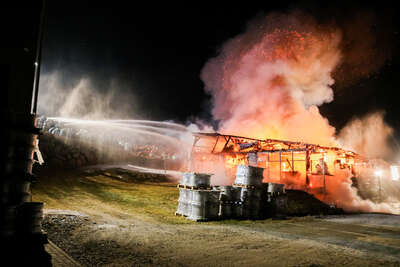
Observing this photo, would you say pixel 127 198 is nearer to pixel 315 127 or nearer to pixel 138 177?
pixel 138 177

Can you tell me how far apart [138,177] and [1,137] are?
72.0 feet

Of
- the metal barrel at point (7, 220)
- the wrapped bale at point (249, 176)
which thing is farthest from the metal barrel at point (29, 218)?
the wrapped bale at point (249, 176)

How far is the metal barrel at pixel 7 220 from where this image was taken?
4.17 metres

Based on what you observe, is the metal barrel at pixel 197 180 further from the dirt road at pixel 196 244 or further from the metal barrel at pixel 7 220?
the metal barrel at pixel 7 220

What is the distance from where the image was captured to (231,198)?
12648mm

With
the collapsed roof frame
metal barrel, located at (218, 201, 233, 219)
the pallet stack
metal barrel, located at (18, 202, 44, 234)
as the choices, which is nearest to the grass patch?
the pallet stack

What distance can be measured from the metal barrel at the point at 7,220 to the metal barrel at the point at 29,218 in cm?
11

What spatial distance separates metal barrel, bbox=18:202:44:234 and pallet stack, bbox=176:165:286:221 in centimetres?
748

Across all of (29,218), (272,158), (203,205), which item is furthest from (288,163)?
(29,218)

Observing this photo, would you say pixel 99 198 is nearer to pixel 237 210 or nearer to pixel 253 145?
pixel 237 210

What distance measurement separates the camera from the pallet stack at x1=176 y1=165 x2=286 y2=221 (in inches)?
454

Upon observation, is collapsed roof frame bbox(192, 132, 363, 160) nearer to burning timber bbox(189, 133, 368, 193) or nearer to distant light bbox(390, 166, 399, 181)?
burning timber bbox(189, 133, 368, 193)

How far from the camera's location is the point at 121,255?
19.6ft

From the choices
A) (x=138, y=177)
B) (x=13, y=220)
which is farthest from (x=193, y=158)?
(x=13, y=220)
